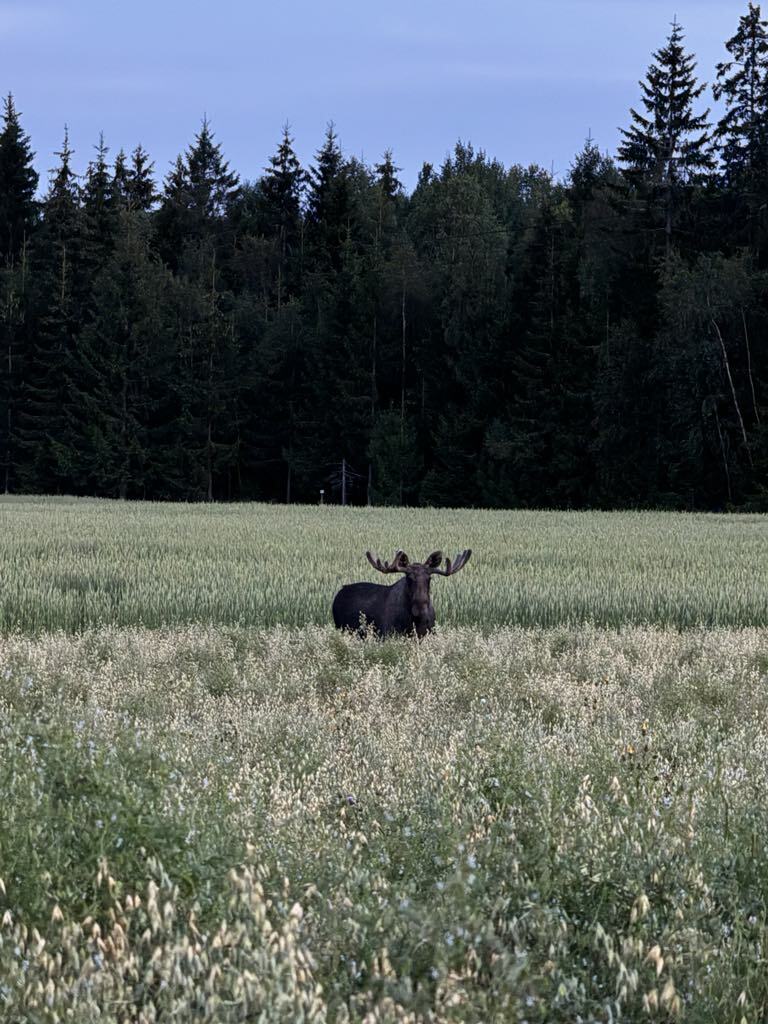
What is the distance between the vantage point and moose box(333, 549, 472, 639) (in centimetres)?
1029

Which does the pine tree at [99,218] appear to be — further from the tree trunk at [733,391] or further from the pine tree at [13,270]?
the tree trunk at [733,391]

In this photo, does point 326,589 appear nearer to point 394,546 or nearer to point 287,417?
point 394,546

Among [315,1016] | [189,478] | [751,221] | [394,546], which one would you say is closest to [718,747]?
[315,1016]

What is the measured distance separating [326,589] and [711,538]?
48.2 ft

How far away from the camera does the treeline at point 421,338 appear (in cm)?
5112

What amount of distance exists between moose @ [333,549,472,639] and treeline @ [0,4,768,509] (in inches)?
1533

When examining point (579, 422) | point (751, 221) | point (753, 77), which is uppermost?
point (753, 77)

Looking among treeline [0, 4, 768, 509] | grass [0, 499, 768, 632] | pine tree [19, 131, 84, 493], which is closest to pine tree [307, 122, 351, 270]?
treeline [0, 4, 768, 509]

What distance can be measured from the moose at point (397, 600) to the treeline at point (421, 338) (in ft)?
128

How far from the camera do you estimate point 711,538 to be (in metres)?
26.5

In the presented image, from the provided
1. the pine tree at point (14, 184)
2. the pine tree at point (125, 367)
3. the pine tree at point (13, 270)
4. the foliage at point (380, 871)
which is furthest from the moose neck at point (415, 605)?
the pine tree at point (14, 184)

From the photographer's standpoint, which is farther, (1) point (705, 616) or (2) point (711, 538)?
(2) point (711, 538)

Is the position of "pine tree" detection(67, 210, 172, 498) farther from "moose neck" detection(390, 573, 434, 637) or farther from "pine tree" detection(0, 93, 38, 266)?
"moose neck" detection(390, 573, 434, 637)

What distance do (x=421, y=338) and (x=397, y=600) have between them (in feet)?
180
